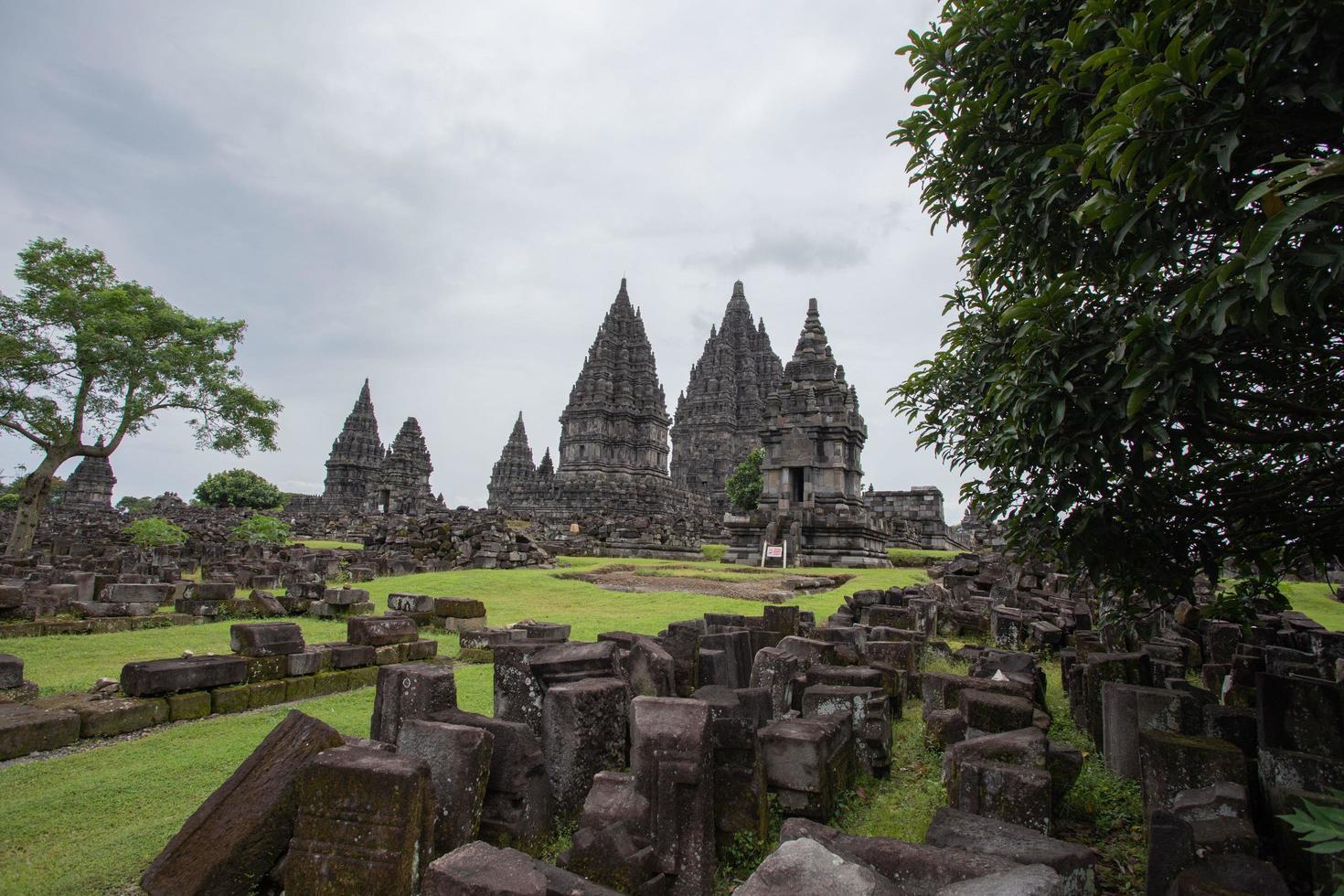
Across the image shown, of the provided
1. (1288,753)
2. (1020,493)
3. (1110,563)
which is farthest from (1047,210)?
(1288,753)

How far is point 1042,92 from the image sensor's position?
329 centimetres

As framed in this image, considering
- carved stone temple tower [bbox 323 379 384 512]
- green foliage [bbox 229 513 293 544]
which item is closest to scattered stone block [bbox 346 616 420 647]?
green foliage [bbox 229 513 293 544]

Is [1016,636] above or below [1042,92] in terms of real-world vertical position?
below

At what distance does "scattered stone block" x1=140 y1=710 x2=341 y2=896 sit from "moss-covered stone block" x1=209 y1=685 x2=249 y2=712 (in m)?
3.05

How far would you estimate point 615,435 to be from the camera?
150ft

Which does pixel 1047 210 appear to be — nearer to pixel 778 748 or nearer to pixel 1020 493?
pixel 1020 493

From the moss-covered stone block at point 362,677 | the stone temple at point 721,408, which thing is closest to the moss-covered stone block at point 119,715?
the moss-covered stone block at point 362,677

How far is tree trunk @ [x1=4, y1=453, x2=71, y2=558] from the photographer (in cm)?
1892

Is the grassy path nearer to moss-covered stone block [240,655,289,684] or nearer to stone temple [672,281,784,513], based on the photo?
moss-covered stone block [240,655,289,684]

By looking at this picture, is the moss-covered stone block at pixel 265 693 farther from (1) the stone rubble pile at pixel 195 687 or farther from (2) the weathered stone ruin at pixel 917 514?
(2) the weathered stone ruin at pixel 917 514

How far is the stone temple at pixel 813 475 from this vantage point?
1953 centimetres

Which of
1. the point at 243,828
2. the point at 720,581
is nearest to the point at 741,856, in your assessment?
the point at 243,828

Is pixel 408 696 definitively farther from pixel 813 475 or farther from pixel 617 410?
pixel 617 410

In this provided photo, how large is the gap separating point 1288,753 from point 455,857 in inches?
129
